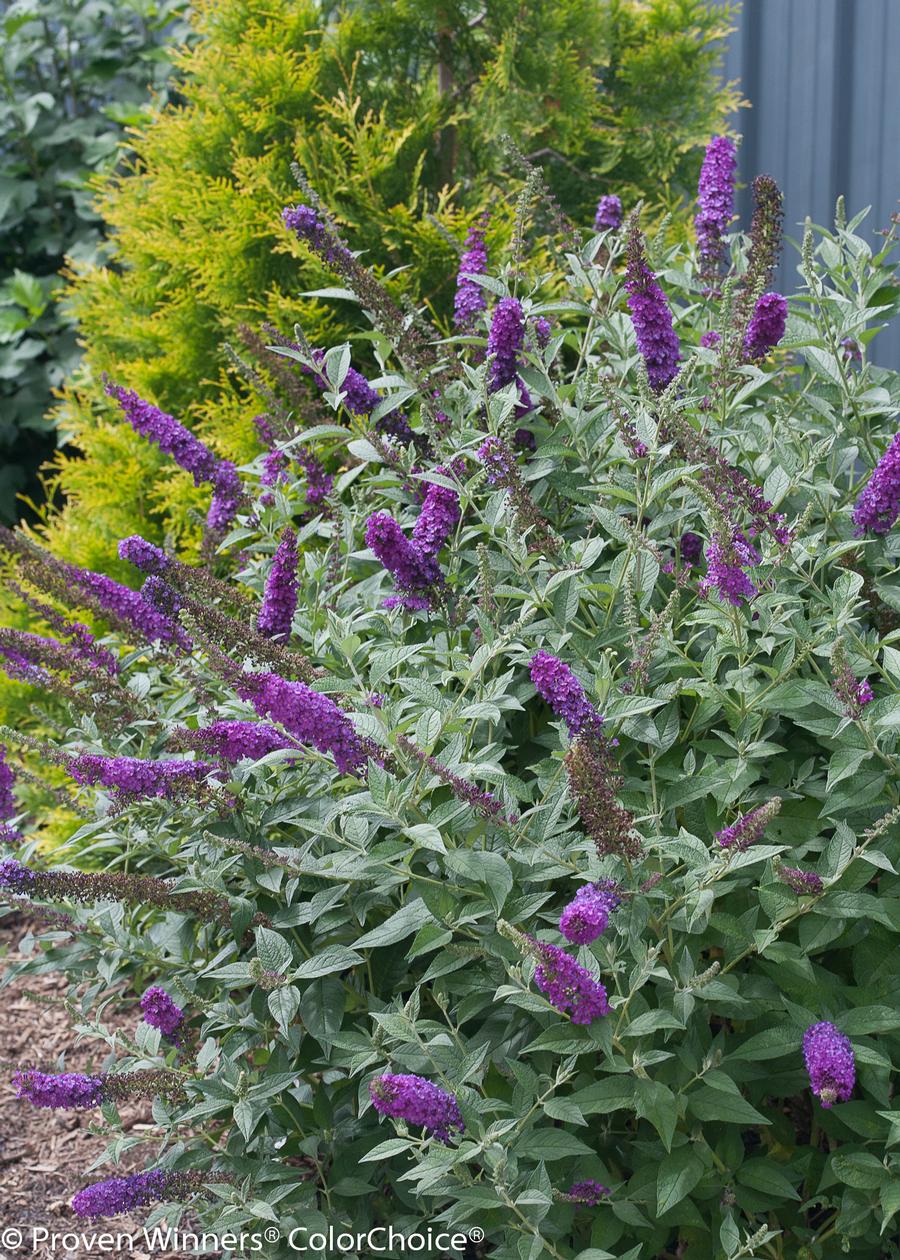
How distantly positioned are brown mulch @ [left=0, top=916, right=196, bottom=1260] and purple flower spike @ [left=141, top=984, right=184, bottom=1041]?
0.42 metres

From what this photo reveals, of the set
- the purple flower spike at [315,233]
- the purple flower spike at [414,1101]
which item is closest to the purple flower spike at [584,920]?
the purple flower spike at [414,1101]

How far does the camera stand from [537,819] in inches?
71.6

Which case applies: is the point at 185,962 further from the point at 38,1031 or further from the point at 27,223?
the point at 27,223

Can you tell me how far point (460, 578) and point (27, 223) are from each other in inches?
247

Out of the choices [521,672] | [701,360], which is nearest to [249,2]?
[701,360]

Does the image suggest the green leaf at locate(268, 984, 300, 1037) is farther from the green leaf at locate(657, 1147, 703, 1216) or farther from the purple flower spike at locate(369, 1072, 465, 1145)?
the green leaf at locate(657, 1147, 703, 1216)

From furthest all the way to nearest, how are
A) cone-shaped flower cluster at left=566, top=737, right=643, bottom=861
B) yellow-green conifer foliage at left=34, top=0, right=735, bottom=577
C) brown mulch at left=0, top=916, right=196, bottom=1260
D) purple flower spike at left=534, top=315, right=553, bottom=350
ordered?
yellow-green conifer foliage at left=34, top=0, right=735, bottom=577, brown mulch at left=0, top=916, right=196, bottom=1260, purple flower spike at left=534, top=315, right=553, bottom=350, cone-shaped flower cluster at left=566, top=737, right=643, bottom=861

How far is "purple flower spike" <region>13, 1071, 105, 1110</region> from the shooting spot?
1.97m

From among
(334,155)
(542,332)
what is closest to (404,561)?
(542,332)

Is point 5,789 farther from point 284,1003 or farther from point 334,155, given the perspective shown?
point 334,155

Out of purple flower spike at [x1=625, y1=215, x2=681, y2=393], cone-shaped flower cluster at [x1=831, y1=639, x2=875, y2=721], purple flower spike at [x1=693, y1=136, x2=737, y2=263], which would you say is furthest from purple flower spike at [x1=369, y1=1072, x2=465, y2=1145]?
purple flower spike at [x1=693, y1=136, x2=737, y2=263]

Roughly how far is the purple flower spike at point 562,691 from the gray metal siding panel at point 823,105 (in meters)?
3.73

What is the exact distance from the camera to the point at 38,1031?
3688mm

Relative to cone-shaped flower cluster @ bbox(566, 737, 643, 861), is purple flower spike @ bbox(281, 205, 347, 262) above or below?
above
